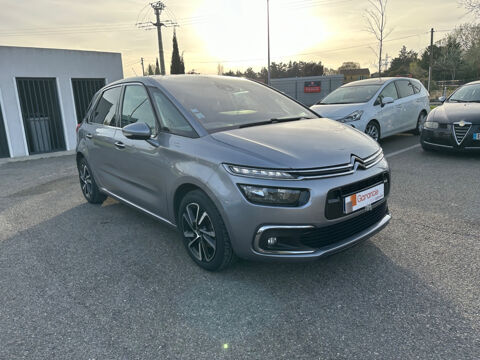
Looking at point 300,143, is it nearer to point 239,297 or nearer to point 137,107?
point 239,297

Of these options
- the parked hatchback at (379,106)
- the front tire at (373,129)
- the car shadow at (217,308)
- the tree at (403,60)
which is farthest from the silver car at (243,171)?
the tree at (403,60)

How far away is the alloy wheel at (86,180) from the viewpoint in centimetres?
512

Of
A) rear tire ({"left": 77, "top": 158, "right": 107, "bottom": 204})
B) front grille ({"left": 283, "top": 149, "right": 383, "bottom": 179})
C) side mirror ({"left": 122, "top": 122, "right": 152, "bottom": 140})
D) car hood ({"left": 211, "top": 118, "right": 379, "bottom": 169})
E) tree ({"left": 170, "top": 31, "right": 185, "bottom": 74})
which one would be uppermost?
tree ({"left": 170, "top": 31, "right": 185, "bottom": 74})

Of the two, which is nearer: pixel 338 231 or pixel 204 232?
pixel 338 231

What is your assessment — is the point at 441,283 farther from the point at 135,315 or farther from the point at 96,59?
the point at 96,59

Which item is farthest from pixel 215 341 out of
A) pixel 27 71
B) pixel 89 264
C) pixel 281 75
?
pixel 281 75

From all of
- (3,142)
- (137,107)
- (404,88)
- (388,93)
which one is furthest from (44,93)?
(404,88)

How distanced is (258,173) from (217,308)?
1006 mm

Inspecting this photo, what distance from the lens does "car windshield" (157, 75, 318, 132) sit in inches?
128

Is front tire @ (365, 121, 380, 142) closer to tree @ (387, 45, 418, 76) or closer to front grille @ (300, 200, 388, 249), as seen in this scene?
front grille @ (300, 200, 388, 249)

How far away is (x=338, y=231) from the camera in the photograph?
2.66 metres

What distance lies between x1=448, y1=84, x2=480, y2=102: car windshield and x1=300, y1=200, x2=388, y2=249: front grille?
238 inches

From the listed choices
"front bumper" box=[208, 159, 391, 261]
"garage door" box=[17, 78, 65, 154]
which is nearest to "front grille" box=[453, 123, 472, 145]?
"front bumper" box=[208, 159, 391, 261]

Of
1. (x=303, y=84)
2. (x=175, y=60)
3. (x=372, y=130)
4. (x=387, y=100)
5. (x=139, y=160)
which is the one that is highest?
(x=175, y=60)
